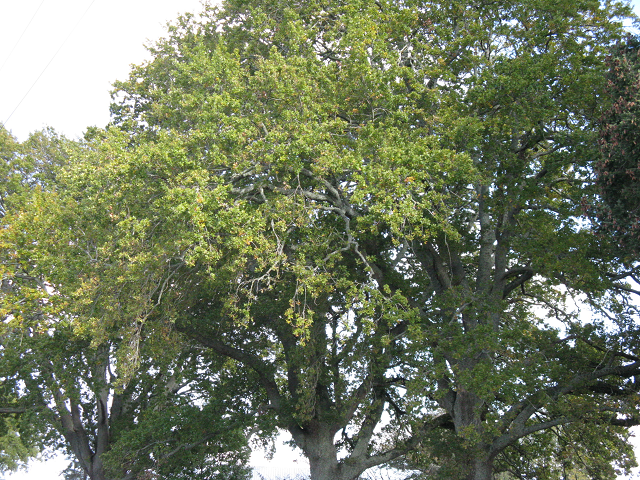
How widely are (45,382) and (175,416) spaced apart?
4.09 m

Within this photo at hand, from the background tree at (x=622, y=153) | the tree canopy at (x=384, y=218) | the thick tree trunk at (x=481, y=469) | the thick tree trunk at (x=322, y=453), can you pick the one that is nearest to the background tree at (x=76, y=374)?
the tree canopy at (x=384, y=218)

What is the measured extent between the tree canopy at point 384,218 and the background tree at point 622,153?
4.05 feet

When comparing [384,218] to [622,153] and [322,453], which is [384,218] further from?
[322,453]

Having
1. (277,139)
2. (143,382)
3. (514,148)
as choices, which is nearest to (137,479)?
(143,382)

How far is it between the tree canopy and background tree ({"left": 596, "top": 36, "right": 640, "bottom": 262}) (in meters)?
1.23

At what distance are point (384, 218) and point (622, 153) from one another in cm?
378

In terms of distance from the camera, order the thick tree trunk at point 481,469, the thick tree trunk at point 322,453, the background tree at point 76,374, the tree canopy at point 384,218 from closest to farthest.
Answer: the tree canopy at point 384,218 < the thick tree trunk at point 481,469 < the background tree at point 76,374 < the thick tree trunk at point 322,453

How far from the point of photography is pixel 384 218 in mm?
10055

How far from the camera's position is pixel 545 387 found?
38.1 ft

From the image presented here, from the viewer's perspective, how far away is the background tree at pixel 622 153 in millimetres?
8414

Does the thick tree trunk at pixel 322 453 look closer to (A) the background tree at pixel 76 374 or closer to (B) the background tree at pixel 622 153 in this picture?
(A) the background tree at pixel 76 374

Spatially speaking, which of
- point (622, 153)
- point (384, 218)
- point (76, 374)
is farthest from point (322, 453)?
point (622, 153)

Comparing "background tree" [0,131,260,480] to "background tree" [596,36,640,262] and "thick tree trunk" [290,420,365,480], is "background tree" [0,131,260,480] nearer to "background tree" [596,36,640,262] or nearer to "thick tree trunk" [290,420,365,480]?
"thick tree trunk" [290,420,365,480]

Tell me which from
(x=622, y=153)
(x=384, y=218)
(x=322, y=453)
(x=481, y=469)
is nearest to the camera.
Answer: (x=622, y=153)
